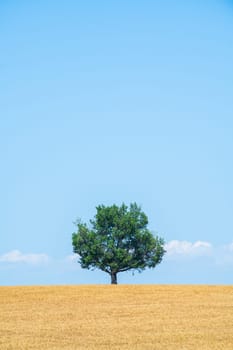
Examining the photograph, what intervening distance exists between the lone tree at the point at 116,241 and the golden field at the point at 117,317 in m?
4.43

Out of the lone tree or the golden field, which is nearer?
the golden field

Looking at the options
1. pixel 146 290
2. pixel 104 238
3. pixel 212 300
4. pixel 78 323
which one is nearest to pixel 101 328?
pixel 78 323

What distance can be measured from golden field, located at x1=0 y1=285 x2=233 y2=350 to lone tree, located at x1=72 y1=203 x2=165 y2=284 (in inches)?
174

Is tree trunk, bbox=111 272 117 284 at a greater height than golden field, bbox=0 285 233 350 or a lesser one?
greater

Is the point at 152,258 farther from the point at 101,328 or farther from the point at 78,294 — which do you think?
the point at 101,328

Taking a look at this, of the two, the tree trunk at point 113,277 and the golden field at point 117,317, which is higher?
the tree trunk at point 113,277

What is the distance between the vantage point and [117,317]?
3694cm

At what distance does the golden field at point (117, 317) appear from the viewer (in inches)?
1109

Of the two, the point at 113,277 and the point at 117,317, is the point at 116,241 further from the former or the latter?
the point at 117,317

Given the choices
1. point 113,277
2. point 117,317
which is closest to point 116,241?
point 113,277

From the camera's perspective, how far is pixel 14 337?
29.9 metres

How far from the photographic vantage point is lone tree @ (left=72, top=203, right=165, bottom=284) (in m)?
58.1

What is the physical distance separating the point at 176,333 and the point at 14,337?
267 inches

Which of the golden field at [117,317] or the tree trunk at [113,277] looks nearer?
the golden field at [117,317]
